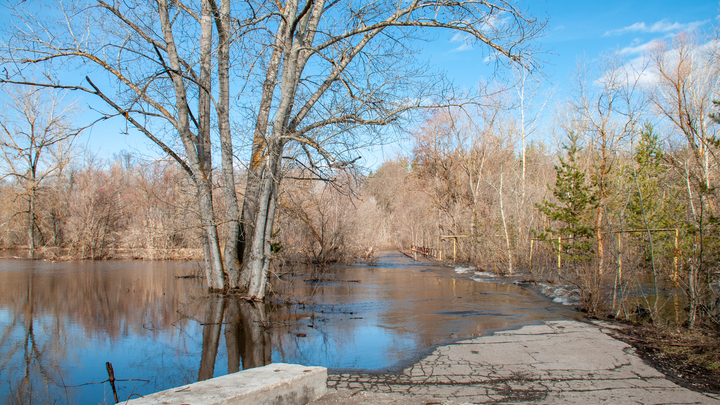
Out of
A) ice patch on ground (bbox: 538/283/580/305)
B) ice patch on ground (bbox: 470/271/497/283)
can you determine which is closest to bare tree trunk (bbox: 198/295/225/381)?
ice patch on ground (bbox: 538/283/580/305)

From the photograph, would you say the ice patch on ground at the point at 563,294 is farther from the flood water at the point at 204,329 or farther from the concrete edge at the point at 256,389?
the concrete edge at the point at 256,389

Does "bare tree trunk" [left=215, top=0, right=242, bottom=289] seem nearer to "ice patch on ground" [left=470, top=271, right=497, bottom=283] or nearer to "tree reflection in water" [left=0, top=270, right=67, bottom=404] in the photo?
"tree reflection in water" [left=0, top=270, right=67, bottom=404]

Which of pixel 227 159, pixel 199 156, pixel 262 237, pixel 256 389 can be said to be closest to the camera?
pixel 256 389

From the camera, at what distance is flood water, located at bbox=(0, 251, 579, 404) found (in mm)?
5941

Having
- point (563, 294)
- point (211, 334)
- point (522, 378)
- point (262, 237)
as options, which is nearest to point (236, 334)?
point (211, 334)

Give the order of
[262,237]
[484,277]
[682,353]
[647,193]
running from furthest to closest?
[484,277] < [647,193] < [262,237] < [682,353]

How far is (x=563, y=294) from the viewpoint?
40.8 ft

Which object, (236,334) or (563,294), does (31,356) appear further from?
(563,294)

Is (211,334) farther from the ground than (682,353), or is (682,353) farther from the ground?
(682,353)

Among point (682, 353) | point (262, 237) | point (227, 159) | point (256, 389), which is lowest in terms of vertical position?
point (682, 353)

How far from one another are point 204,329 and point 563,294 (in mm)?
9602

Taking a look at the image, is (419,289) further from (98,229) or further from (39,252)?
(39,252)

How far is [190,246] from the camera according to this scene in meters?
30.2

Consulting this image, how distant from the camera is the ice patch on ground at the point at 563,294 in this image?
11674 mm
